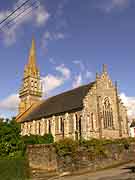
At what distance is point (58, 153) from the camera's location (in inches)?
936

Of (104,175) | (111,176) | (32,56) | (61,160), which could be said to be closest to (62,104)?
(61,160)

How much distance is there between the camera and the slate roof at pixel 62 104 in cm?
4484

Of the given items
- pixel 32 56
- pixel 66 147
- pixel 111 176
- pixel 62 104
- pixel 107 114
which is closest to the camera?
pixel 111 176

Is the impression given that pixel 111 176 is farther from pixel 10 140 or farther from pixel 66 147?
pixel 10 140

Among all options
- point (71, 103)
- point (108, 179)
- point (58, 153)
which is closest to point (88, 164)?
point (58, 153)

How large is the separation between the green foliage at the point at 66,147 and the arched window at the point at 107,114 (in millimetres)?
21292

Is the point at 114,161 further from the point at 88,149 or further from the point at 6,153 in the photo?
the point at 6,153

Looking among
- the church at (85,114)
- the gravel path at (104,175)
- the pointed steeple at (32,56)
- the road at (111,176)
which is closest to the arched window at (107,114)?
the church at (85,114)

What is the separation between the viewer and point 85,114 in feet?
138

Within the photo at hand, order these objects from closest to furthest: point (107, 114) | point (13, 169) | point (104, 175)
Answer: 1. point (104, 175)
2. point (13, 169)
3. point (107, 114)

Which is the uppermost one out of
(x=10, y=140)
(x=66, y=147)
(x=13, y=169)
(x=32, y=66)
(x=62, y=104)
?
(x=32, y=66)

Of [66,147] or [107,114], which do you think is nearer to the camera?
[66,147]

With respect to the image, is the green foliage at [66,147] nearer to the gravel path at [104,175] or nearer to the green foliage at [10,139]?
the gravel path at [104,175]

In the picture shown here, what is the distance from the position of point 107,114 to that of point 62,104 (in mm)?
8700
